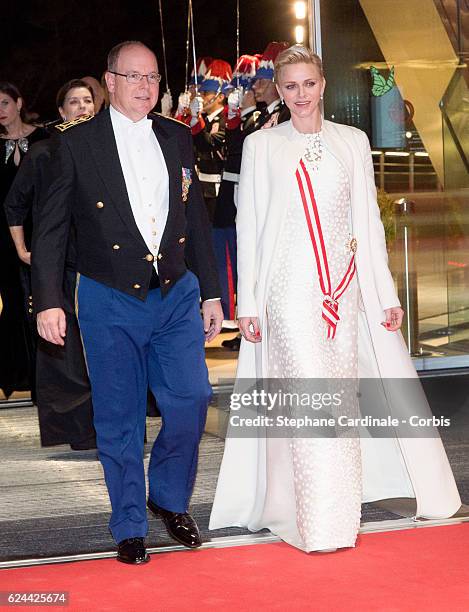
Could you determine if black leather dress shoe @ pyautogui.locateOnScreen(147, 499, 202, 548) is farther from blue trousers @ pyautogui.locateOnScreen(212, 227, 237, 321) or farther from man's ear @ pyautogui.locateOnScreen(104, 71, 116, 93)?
blue trousers @ pyautogui.locateOnScreen(212, 227, 237, 321)

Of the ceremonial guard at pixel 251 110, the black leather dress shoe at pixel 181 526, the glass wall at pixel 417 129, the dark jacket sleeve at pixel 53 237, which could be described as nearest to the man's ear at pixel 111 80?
the dark jacket sleeve at pixel 53 237

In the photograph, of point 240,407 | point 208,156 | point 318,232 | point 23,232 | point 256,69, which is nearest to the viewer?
point 318,232

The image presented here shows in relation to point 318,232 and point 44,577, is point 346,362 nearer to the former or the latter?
point 318,232

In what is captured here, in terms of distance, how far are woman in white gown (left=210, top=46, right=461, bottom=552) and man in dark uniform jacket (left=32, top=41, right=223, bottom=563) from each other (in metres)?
0.26

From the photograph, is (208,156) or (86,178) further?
(208,156)

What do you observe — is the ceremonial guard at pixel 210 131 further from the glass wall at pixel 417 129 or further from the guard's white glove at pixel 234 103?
the glass wall at pixel 417 129

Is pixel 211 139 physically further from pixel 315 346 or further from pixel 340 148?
pixel 315 346

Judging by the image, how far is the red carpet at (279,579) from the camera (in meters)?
3.93

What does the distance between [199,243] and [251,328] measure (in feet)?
1.11

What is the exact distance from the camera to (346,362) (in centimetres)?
475

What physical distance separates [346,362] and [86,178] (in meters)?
1.09

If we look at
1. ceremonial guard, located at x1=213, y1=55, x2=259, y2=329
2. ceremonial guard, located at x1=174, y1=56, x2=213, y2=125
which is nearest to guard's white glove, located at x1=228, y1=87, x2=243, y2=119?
ceremonial guard, located at x1=213, y1=55, x2=259, y2=329

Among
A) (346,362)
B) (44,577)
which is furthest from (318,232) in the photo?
(44,577)

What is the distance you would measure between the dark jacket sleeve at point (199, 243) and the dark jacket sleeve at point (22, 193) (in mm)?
1600
